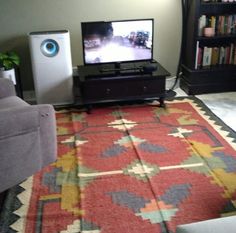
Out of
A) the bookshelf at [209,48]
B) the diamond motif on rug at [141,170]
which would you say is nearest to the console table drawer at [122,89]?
the bookshelf at [209,48]

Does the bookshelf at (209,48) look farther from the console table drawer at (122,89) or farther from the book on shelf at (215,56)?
the console table drawer at (122,89)

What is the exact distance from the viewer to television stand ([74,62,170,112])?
10.5 ft

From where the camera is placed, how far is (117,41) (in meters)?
3.25

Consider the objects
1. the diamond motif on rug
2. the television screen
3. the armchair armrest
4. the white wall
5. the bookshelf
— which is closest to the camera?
Answer: the diamond motif on rug

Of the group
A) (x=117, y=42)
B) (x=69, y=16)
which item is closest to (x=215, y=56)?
(x=117, y=42)

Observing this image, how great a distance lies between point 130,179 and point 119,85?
1.29 m

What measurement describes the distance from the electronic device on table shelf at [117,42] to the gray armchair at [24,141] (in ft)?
4.45

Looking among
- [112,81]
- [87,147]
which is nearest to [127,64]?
[112,81]

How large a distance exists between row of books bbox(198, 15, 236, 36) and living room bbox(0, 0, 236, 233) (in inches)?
11.2

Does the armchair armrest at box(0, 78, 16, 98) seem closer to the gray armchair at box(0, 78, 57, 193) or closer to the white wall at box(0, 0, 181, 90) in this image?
the gray armchair at box(0, 78, 57, 193)

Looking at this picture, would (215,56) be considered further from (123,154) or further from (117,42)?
(123,154)

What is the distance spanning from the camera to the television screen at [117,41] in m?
3.19

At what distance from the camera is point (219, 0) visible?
346cm

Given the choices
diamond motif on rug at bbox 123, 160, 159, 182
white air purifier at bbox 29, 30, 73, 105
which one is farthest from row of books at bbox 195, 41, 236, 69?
diamond motif on rug at bbox 123, 160, 159, 182
